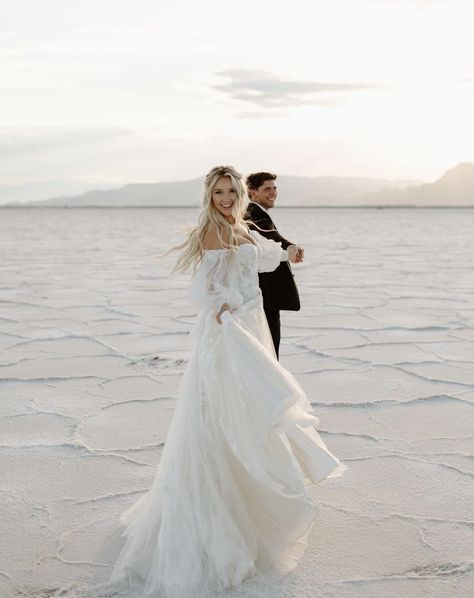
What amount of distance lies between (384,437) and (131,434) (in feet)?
3.42

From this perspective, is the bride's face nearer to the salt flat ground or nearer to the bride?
the bride

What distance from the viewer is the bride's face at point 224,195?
216 centimetres

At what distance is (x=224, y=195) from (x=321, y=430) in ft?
4.79

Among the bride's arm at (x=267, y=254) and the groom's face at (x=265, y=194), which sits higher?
the groom's face at (x=265, y=194)

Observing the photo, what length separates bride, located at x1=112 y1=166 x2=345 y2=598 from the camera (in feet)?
6.76

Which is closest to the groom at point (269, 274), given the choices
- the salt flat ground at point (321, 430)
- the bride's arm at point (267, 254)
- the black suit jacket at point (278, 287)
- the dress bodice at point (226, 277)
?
the black suit jacket at point (278, 287)

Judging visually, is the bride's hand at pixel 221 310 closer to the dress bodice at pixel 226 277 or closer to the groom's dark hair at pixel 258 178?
the dress bodice at pixel 226 277

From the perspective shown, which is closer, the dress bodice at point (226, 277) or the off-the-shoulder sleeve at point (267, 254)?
the dress bodice at point (226, 277)

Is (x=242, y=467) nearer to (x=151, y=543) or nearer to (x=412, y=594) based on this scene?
(x=151, y=543)

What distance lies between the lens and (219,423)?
2.13 metres

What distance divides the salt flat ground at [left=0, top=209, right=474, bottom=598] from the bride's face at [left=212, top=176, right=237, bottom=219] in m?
1.00

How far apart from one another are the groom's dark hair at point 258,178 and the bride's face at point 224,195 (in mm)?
837

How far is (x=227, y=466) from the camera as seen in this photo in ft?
6.94

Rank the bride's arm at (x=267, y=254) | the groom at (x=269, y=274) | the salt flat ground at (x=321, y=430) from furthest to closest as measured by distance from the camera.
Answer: the groom at (x=269, y=274) < the bride's arm at (x=267, y=254) < the salt flat ground at (x=321, y=430)
